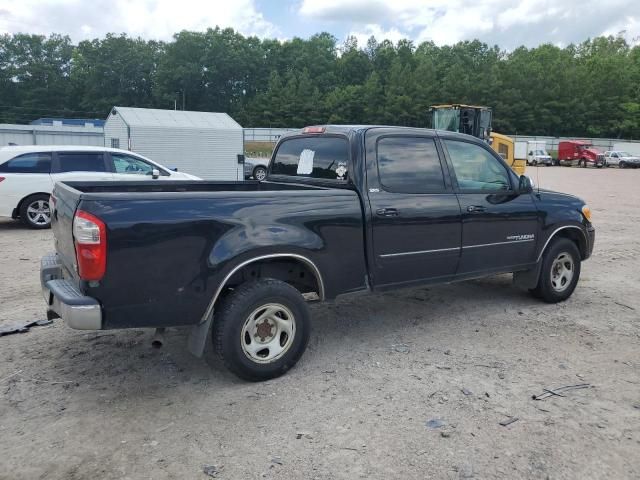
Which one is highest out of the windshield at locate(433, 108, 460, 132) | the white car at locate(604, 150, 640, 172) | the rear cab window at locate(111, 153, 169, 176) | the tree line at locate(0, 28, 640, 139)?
the tree line at locate(0, 28, 640, 139)

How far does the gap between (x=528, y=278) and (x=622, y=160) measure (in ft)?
158

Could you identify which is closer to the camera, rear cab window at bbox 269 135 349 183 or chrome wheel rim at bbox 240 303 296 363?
chrome wheel rim at bbox 240 303 296 363

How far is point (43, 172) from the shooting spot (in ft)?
34.8

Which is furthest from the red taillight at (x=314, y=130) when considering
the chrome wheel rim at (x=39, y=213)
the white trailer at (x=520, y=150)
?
the white trailer at (x=520, y=150)

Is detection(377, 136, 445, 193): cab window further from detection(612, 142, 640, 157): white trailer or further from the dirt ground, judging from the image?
detection(612, 142, 640, 157): white trailer

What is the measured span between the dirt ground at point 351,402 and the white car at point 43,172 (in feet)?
17.7

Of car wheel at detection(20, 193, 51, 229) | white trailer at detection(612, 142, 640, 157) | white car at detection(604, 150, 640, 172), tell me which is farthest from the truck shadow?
white trailer at detection(612, 142, 640, 157)

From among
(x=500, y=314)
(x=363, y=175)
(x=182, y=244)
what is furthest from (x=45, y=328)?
(x=500, y=314)

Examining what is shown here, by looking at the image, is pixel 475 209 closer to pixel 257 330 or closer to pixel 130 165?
pixel 257 330

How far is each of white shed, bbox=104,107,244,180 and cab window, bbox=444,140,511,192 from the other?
14443 mm

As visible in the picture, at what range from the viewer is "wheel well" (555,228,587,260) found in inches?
242

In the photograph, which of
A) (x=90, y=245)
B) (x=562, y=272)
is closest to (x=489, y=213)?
(x=562, y=272)

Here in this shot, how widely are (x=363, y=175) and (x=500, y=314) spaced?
2313 millimetres

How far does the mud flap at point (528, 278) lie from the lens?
5.91 metres
